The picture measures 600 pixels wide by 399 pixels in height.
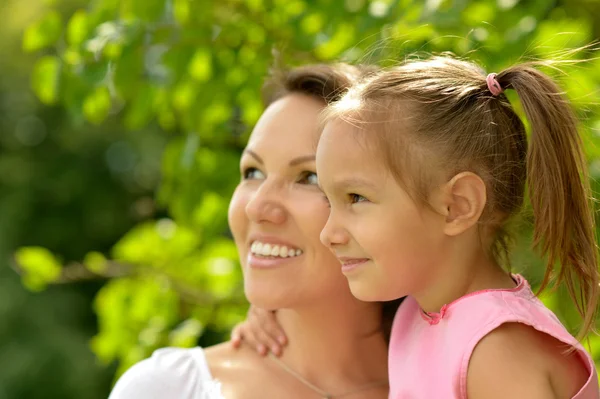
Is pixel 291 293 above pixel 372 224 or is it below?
below

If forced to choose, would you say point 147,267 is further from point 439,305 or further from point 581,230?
point 581,230

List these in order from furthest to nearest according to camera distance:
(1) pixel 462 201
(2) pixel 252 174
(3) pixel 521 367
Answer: (2) pixel 252 174, (1) pixel 462 201, (3) pixel 521 367

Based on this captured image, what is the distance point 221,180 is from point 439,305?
146 centimetres

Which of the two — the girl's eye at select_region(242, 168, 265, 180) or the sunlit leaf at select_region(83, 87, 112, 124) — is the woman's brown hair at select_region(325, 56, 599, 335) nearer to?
the girl's eye at select_region(242, 168, 265, 180)

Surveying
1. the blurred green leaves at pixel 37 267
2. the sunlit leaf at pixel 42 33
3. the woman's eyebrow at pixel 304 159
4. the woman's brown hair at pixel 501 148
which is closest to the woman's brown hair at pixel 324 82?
the woman's eyebrow at pixel 304 159

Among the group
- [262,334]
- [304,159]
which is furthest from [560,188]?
[262,334]

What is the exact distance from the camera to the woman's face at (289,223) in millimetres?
2062

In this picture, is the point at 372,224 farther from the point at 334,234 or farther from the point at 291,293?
the point at 291,293

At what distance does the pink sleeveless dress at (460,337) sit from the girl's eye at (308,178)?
437 mm

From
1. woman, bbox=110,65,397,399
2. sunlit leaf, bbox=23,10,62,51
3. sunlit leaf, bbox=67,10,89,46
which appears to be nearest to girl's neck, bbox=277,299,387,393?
woman, bbox=110,65,397,399

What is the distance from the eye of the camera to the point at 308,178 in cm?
210

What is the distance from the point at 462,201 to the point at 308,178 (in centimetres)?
54

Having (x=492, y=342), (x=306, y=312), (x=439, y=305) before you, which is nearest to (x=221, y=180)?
(x=306, y=312)

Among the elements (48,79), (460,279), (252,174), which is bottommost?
(460,279)
